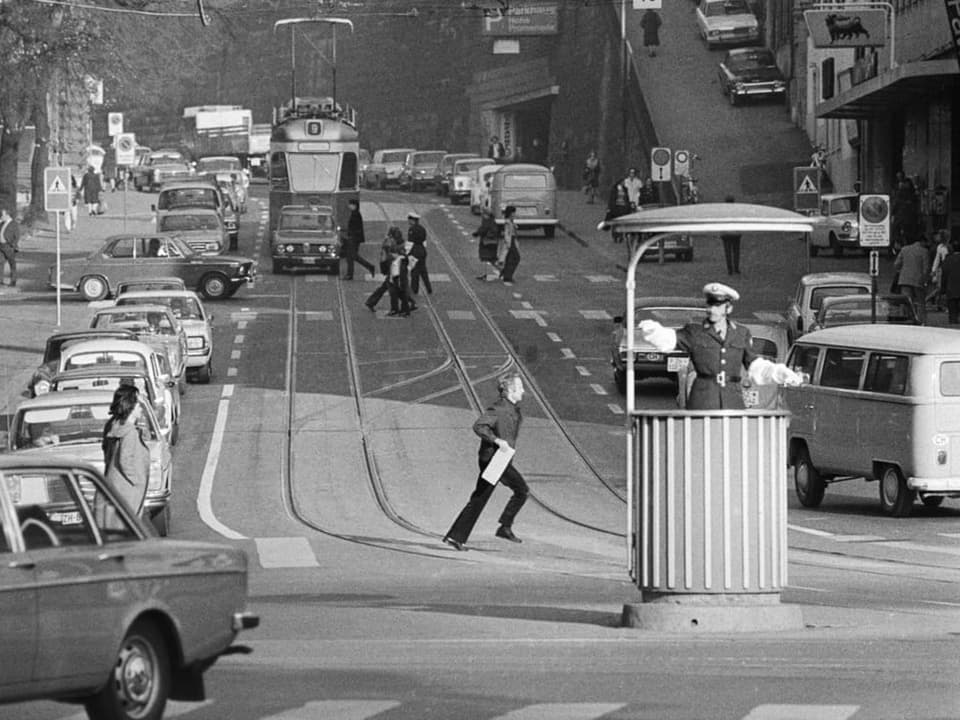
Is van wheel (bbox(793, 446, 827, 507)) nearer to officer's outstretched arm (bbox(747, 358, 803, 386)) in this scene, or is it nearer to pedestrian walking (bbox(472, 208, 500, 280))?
officer's outstretched arm (bbox(747, 358, 803, 386))

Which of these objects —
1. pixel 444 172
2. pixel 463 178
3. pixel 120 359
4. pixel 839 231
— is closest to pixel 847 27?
pixel 839 231

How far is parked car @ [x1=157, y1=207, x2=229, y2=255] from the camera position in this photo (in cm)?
5219

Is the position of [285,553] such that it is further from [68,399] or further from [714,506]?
[714,506]

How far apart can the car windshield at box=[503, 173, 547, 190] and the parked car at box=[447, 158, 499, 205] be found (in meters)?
13.6

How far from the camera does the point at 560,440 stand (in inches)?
1186

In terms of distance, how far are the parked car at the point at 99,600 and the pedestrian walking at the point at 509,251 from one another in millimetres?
39365

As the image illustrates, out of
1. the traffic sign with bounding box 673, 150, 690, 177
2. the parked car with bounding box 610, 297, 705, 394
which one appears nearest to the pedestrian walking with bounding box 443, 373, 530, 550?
the parked car with bounding box 610, 297, 705, 394

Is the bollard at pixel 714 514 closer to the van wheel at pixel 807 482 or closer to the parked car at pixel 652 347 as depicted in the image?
the van wheel at pixel 807 482

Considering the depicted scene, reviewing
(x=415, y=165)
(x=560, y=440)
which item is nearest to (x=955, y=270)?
(x=560, y=440)

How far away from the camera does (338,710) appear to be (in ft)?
34.7

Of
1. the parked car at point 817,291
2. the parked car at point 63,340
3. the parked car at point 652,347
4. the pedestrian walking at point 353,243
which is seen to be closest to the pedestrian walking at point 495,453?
the parked car at point 63,340

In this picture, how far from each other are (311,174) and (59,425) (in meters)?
34.0

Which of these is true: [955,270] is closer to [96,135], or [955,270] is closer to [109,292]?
[109,292]

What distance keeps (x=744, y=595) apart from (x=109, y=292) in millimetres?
35308
